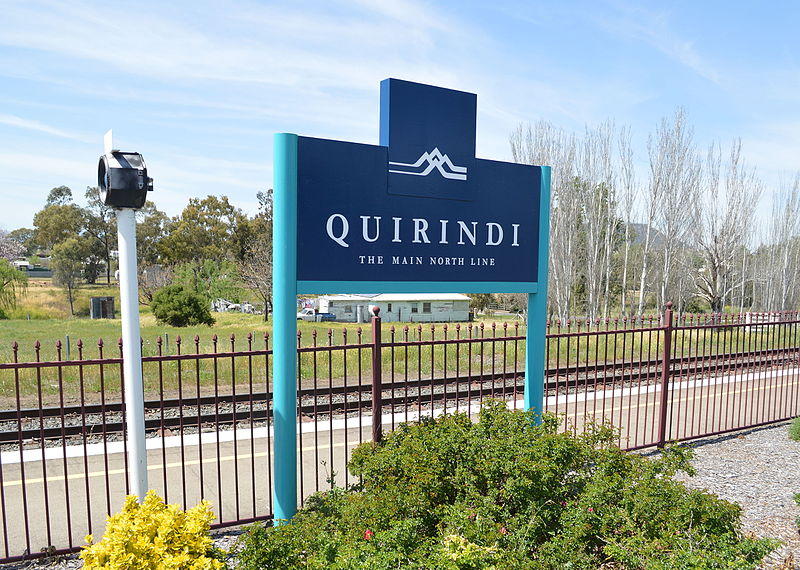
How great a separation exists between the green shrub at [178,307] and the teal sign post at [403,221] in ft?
75.3

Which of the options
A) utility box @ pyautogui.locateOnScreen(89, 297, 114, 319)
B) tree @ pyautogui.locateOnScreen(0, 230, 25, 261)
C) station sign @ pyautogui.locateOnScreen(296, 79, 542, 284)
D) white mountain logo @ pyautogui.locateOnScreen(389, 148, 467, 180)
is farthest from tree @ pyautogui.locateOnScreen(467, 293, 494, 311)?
tree @ pyautogui.locateOnScreen(0, 230, 25, 261)

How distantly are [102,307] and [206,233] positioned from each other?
19532 millimetres

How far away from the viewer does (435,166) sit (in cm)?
510

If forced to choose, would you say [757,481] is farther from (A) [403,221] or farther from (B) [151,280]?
(B) [151,280]

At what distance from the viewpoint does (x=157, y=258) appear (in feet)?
180

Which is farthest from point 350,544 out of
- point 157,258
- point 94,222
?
point 94,222

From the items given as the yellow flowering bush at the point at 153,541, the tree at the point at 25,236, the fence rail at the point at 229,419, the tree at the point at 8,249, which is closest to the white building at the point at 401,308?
the fence rail at the point at 229,419

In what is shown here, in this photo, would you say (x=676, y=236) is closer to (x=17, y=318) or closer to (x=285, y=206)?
(x=285, y=206)

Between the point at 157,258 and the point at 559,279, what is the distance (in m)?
42.7

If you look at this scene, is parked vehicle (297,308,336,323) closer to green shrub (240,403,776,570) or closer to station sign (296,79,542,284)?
station sign (296,79,542,284)

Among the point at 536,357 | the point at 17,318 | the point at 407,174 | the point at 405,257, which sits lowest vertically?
the point at 17,318

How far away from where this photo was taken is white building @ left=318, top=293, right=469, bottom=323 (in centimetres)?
3816

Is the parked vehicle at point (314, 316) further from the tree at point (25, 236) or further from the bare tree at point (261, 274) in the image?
the tree at point (25, 236)

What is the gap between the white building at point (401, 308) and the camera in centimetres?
3816
